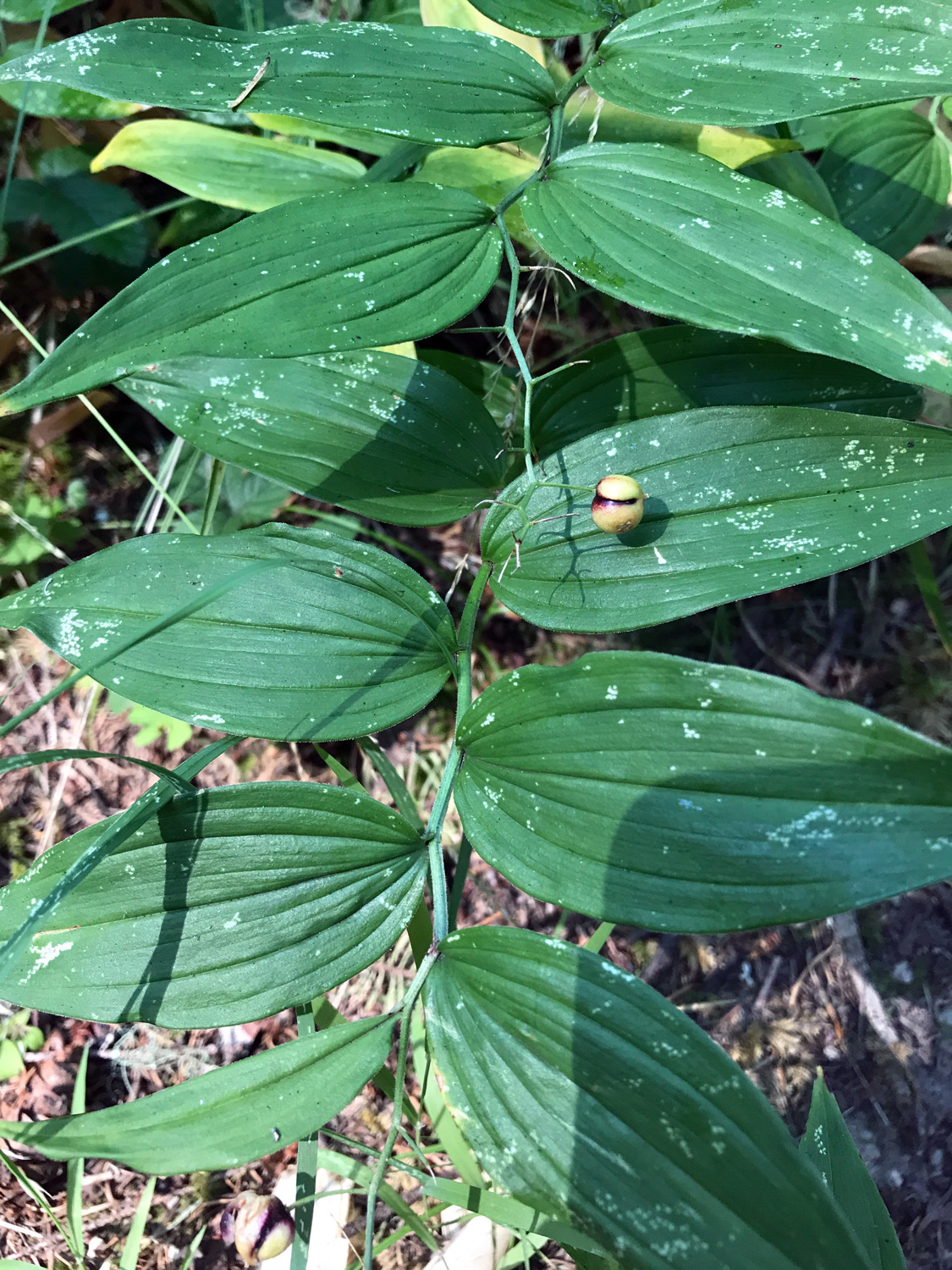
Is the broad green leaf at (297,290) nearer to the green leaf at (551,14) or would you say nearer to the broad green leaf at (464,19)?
the green leaf at (551,14)

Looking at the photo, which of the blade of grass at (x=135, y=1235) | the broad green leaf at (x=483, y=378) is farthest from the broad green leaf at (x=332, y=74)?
the blade of grass at (x=135, y=1235)

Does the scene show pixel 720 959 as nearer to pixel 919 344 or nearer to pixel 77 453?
pixel 919 344

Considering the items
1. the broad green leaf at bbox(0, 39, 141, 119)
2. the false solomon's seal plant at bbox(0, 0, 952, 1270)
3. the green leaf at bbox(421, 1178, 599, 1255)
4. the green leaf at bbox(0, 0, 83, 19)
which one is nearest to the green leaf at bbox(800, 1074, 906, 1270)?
the false solomon's seal plant at bbox(0, 0, 952, 1270)

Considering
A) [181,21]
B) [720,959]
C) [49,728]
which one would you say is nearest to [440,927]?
[720,959]

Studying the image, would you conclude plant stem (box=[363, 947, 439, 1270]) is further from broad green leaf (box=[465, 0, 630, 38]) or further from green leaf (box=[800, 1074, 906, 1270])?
broad green leaf (box=[465, 0, 630, 38])

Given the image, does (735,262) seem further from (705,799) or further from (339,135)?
(339,135)

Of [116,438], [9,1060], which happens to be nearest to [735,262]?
[116,438]
